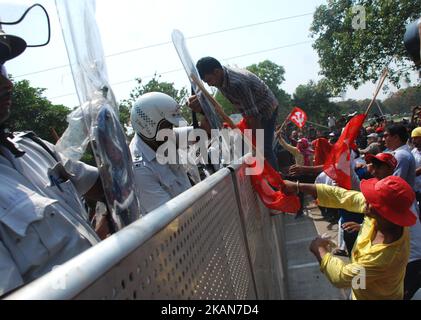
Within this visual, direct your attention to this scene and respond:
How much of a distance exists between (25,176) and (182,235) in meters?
0.75

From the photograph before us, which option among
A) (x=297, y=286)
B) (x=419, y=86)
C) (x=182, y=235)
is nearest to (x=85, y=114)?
(x=182, y=235)

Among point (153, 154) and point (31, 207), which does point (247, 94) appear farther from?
point (31, 207)

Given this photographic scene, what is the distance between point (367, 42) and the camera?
19.6 metres

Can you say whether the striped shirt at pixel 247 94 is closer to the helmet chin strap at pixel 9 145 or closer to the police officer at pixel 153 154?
the police officer at pixel 153 154

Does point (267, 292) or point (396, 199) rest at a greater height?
point (396, 199)

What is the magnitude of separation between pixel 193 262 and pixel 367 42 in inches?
821

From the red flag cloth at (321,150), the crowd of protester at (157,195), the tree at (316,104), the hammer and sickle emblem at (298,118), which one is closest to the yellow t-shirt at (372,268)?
the crowd of protester at (157,195)

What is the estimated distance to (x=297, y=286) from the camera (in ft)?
15.9

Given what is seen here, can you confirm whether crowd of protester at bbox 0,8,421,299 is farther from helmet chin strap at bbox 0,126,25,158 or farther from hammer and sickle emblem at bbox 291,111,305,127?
hammer and sickle emblem at bbox 291,111,305,127

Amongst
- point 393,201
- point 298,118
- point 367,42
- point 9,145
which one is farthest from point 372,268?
point 367,42

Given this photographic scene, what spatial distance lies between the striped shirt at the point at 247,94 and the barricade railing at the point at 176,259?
5.71ft

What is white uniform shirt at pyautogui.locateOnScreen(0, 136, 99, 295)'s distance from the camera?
1312mm

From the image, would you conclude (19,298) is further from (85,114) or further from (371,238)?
(371,238)

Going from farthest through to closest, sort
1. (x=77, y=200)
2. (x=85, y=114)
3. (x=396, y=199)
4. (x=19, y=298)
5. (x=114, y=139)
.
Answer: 1. (x=396, y=199)
2. (x=77, y=200)
3. (x=114, y=139)
4. (x=85, y=114)
5. (x=19, y=298)
